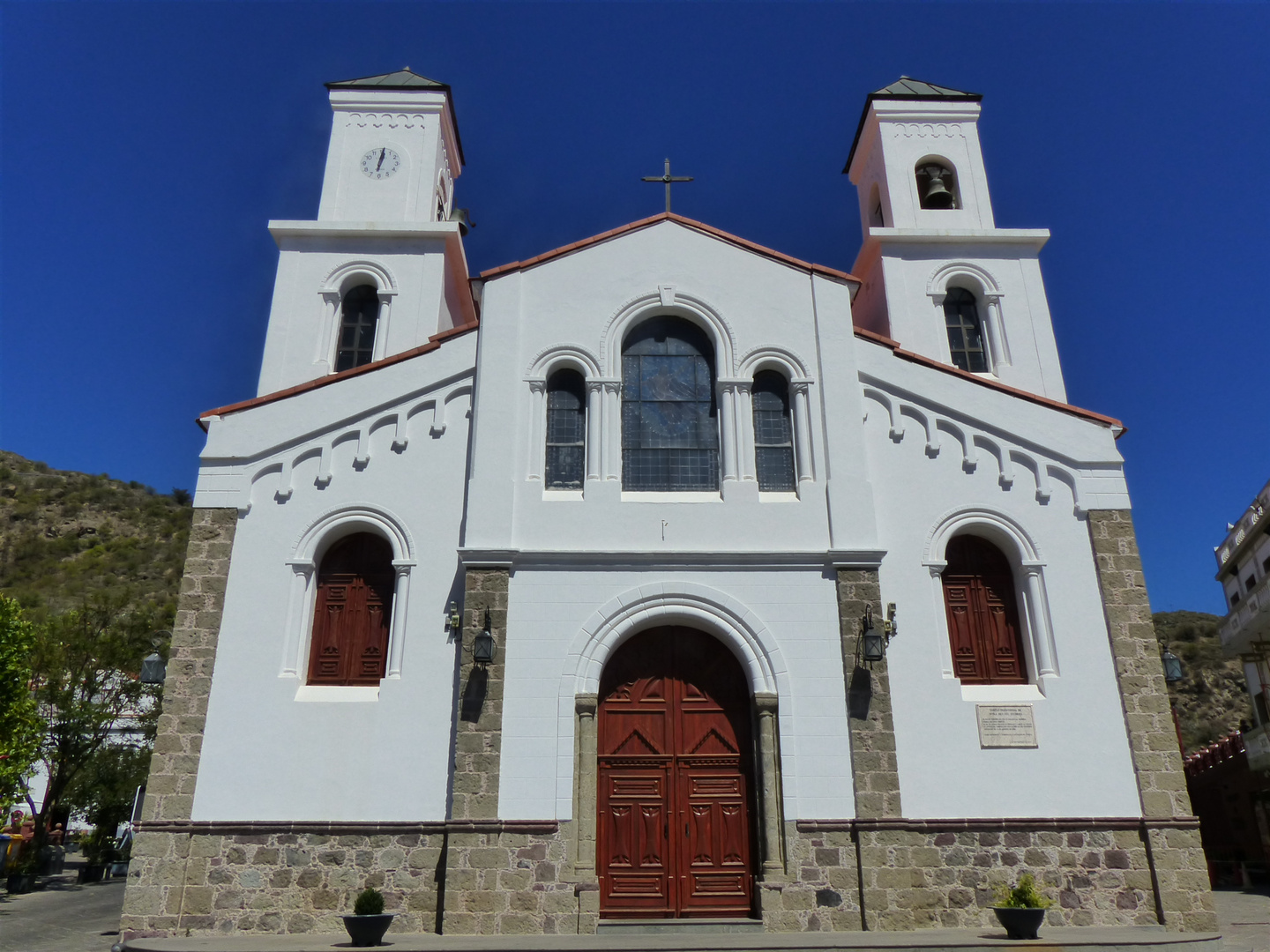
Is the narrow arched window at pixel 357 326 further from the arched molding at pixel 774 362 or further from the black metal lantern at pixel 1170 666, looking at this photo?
the black metal lantern at pixel 1170 666

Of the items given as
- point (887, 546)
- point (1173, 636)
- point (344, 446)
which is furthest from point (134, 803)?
point (1173, 636)

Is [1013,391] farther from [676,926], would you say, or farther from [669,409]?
[676,926]

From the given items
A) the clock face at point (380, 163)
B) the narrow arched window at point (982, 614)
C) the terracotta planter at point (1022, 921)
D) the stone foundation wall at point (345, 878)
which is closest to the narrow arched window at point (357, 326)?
the clock face at point (380, 163)

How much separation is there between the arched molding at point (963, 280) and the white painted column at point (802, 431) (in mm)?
5316

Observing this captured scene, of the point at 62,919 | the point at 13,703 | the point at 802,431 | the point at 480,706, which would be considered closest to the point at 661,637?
the point at 480,706

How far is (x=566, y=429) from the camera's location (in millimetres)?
13023

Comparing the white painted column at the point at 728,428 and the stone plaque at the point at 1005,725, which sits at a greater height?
the white painted column at the point at 728,428

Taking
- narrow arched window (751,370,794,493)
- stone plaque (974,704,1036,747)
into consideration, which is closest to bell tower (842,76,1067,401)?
narrow arched window (751,370,794,493)

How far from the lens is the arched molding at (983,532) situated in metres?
12.2

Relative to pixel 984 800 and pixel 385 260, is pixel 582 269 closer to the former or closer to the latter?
pixel 385 260

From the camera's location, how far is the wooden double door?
11.0 metres

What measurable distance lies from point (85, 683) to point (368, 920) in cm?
2065

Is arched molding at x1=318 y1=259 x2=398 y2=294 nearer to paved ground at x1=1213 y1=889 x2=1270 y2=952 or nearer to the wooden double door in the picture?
the wooden double door

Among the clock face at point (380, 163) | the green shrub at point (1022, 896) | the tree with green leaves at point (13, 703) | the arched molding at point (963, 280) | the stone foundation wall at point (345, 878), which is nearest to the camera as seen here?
the green shrub at point (1022, 896)
